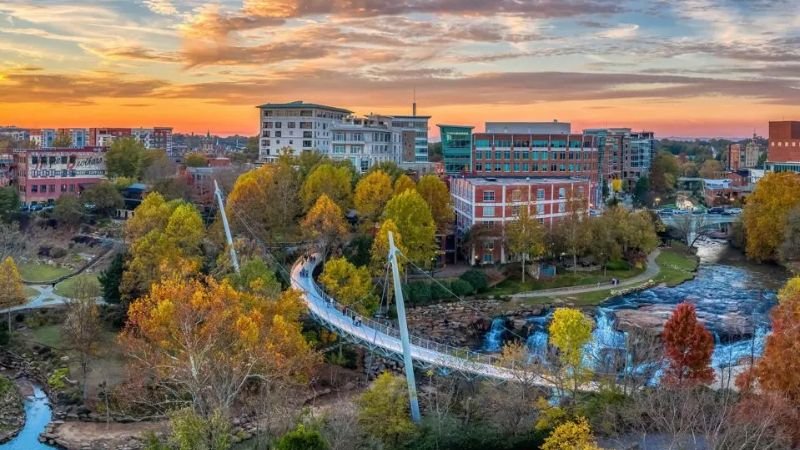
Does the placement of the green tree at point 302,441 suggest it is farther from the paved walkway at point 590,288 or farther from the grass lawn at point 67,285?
the paved walkway at point 590,288

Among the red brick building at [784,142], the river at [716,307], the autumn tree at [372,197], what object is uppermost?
the red brick building at [784,142]

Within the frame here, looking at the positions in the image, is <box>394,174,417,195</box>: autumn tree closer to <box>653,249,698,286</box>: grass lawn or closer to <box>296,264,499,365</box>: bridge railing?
<box>296,264,499,365</box>: bridge railing

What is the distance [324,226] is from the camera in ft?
133

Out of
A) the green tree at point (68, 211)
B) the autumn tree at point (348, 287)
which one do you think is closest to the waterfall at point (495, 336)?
the autumn tree at point (348, 287)

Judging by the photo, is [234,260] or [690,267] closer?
[234,260]

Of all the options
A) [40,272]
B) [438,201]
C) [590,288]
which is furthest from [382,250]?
[40,272]

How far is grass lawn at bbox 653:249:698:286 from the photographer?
4897cm

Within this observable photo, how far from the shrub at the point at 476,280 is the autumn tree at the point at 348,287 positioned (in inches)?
401

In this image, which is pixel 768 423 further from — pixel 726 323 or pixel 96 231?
pixel 96 231

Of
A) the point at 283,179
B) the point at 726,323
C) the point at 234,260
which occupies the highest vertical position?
the point at 283,179

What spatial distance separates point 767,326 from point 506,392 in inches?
768

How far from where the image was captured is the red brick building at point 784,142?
9512 cm

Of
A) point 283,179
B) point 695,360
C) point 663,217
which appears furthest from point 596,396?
point 663,217

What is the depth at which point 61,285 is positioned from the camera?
42812mm
